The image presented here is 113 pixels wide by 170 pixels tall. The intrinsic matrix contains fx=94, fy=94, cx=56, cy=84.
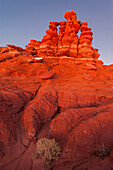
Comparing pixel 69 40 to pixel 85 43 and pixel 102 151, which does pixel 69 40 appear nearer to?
pixel 85 43

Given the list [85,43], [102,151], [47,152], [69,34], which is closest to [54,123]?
[47,152]

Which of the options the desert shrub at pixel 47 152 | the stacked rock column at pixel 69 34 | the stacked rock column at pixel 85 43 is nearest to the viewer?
the desert shrub at pixel 47 152

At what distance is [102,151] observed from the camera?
13.2 feet

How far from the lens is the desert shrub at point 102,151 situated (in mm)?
3906

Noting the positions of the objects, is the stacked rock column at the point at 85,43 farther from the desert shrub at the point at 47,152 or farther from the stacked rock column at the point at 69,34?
the desert shrub at the point at 47,152

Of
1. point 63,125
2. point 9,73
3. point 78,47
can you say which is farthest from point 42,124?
point 78,47

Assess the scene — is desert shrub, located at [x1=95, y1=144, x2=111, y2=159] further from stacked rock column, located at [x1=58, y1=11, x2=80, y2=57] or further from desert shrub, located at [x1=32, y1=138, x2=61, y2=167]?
stacked rock column, located at [x1=58, y1=11, x2=80, y2=57]

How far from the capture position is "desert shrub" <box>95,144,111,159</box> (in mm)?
3906

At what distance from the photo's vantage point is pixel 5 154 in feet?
12.9

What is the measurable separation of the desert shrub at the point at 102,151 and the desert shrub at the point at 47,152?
65.9 inches

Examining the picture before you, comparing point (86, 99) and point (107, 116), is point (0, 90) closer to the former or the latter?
point (86, 99)

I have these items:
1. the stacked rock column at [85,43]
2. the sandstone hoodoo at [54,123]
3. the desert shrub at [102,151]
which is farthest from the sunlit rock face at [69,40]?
the desert shrub at [102,151]

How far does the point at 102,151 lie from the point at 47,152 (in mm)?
2362

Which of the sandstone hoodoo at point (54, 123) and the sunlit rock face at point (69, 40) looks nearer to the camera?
the sandstone hoodoo at point (54, 123)
